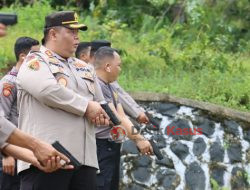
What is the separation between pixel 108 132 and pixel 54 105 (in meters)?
1.97

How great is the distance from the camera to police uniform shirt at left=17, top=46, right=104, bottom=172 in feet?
18.5

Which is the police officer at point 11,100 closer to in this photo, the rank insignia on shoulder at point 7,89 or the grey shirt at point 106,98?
the rank insignia on shoulder at point 7,89

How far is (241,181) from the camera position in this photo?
9828 mm

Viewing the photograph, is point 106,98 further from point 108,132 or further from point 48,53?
point 48,53

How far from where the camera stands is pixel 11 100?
693cm

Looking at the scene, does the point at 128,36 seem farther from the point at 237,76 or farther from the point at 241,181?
the point at 241,181

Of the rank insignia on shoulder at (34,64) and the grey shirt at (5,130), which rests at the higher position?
the grey shirt at (5,130)

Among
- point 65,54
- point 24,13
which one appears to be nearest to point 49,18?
point 65,54

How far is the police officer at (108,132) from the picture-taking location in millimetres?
7484

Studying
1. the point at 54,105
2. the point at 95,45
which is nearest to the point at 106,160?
the point at 95,45

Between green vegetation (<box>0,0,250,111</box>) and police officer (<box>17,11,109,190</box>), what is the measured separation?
15.4 ft

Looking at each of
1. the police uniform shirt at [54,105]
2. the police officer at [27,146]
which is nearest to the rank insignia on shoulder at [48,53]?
the police uniform shirt at [54,105]

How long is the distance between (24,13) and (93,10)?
1.42 m

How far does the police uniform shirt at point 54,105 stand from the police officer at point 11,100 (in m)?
0.81
